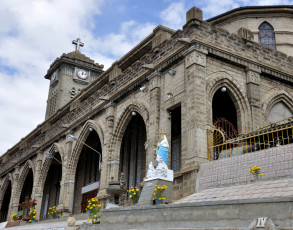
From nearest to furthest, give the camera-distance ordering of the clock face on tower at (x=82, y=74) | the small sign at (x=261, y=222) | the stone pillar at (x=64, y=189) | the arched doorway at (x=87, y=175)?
the small sign at (x=261, y=222) → the stone pillar at (x=64, y=189) → the arched doorway at (x=87, y=175) → the clock face on tower at (x=82, y=74)

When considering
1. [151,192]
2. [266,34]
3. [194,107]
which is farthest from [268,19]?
[151,192]

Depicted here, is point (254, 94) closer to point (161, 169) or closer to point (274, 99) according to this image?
point (274, 99)

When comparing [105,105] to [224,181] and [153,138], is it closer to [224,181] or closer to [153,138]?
[153,138]

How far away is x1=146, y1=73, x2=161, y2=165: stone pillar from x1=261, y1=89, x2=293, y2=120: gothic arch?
15.3ft

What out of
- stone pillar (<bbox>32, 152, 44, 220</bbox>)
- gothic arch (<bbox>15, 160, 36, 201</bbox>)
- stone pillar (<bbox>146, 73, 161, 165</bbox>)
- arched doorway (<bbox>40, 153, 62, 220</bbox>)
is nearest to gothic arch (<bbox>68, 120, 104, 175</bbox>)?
stone pillar (<bbox>32, 152, 44, 220</bbox>)

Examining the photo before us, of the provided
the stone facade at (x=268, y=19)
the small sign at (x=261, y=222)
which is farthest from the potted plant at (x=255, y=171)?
the stone facade at (x=268, y=19)

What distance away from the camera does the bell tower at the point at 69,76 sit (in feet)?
138

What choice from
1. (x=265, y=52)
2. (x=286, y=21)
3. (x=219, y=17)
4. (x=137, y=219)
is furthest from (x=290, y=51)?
(x=137, y=219)

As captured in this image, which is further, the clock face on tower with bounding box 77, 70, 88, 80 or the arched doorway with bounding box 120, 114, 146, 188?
the clock face on tower with bounding box 77, 70, 88, 80

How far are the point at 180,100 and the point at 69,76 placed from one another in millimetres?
29323

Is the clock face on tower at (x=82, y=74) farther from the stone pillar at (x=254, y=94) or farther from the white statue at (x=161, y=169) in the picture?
the white statue at (x=161, y=169)

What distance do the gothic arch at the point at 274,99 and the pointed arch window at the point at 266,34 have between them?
6.69m

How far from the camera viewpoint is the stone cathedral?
48.1 ft

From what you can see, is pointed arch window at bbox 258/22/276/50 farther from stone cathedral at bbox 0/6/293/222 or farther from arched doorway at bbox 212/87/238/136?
arched doorway at bbox 212/87/238/136
